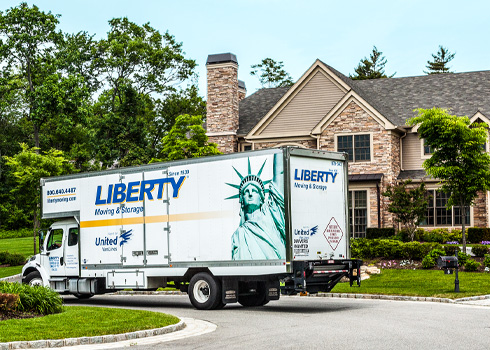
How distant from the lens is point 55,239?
22500mm

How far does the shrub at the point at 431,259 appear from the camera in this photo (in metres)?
26.8

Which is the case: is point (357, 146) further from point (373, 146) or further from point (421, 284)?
point (421, 284)

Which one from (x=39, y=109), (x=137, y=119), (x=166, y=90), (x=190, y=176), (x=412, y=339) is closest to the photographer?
(x=412, y=339)

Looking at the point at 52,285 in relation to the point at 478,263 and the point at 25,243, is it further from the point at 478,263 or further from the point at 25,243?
the point at 25,243

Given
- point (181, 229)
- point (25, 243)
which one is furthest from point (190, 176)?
point (25, 243)

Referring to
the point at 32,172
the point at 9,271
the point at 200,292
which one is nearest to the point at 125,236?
the point at 200,292

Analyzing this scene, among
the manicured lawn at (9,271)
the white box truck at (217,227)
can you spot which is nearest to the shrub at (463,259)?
the white box truck at (217,227)

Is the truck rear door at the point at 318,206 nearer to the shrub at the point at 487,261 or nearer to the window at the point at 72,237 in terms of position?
the window at the point at 72,237

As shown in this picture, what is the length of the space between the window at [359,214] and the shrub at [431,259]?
9060 millimetres

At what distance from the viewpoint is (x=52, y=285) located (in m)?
22.3

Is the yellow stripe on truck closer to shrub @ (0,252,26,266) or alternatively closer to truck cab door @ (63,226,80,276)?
truck cab door @ (63,226,80,276)

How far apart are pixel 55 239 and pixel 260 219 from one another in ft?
27.3

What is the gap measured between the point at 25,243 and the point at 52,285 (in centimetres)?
2928

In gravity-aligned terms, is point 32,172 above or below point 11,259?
above
